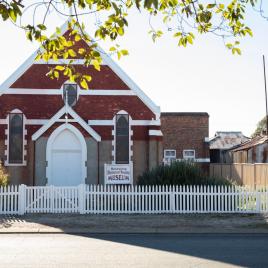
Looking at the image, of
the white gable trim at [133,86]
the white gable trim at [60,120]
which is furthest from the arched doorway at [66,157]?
the white gable trim at [133,86]

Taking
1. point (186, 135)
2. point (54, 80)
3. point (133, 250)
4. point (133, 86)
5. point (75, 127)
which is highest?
point (54, 80)

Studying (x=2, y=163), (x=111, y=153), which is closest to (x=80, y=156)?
(x=111, y=153)

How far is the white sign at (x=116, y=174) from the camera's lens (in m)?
25.5

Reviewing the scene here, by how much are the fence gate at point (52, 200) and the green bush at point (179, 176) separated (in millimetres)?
3687

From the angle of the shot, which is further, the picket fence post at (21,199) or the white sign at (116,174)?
the white sign at (116,174)

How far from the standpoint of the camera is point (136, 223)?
1772 centimetres

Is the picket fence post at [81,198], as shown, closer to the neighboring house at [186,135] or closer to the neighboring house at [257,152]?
the neighboring house at [186,135]

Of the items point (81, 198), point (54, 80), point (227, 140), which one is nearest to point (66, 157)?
point (54, 80)

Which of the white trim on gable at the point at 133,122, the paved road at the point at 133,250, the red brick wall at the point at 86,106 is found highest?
the red brick wall at the point at 86,106

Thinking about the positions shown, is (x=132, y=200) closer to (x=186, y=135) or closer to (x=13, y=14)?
(x=13, y=14)

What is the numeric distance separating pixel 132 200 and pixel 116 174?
578 cm

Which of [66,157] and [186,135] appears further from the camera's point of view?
[186,135]

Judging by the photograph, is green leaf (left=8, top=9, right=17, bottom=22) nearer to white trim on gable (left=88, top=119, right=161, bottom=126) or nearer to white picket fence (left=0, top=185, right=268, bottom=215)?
white picket fence (left=0, top=185, right=268, bottom=215)

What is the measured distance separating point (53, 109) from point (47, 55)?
19.9 m
